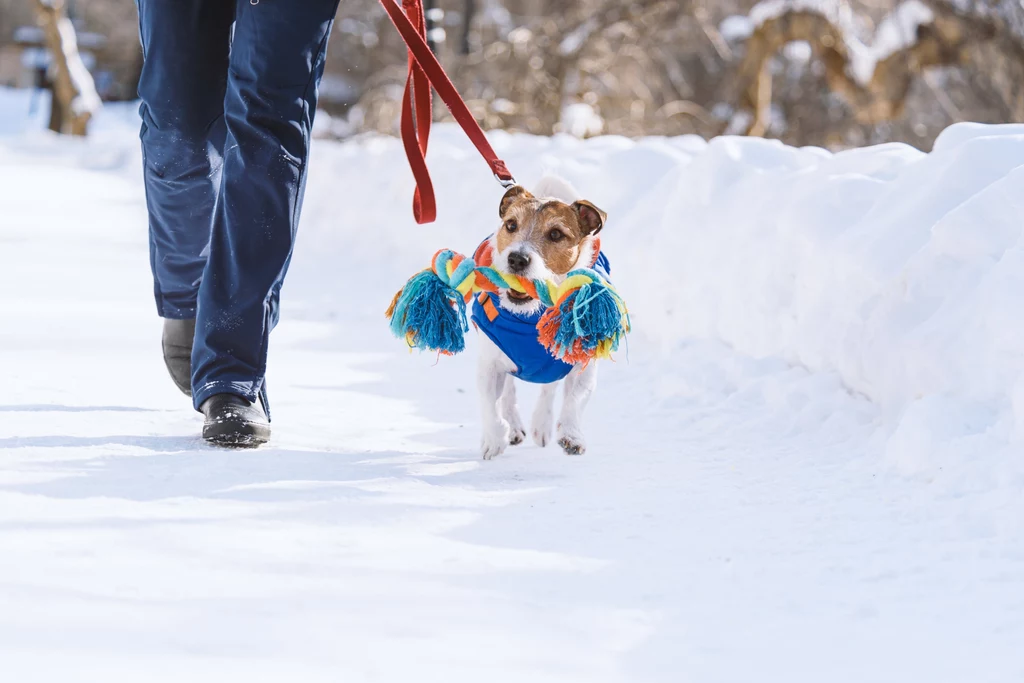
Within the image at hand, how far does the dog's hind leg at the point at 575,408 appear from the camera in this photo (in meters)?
3.35

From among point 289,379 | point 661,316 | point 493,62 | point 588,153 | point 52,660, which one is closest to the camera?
point 52,660

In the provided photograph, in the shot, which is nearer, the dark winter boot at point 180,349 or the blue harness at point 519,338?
the blue harness at point 519,338

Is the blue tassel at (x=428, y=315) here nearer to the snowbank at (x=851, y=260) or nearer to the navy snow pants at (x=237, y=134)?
the navy snow pants at (x=237, y=134)

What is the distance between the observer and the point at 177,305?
142 inches

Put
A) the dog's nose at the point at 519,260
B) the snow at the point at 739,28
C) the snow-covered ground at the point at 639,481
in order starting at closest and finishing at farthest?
the snow-covered ground at the point at 639,481 → the dog's nose at the point at 519,260 → the snow at the point at 739,28

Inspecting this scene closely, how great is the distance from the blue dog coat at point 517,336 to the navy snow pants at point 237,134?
0.58 meters

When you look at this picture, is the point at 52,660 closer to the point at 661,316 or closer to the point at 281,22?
the point at 281,22

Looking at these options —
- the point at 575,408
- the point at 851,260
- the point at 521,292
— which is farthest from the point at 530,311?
the point at 851,260

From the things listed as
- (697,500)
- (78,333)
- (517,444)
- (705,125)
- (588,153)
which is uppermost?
(705,125)

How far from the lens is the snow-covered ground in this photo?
6.29ft

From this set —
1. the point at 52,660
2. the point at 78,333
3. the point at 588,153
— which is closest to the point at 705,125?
the point at 588,153

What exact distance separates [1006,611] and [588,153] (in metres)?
5.69

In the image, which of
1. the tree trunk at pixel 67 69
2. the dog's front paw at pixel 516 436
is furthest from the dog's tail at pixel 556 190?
the tree trunk at pixel 67 69

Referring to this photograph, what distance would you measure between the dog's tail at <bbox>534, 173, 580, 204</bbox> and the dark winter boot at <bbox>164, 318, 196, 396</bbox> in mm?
1153
